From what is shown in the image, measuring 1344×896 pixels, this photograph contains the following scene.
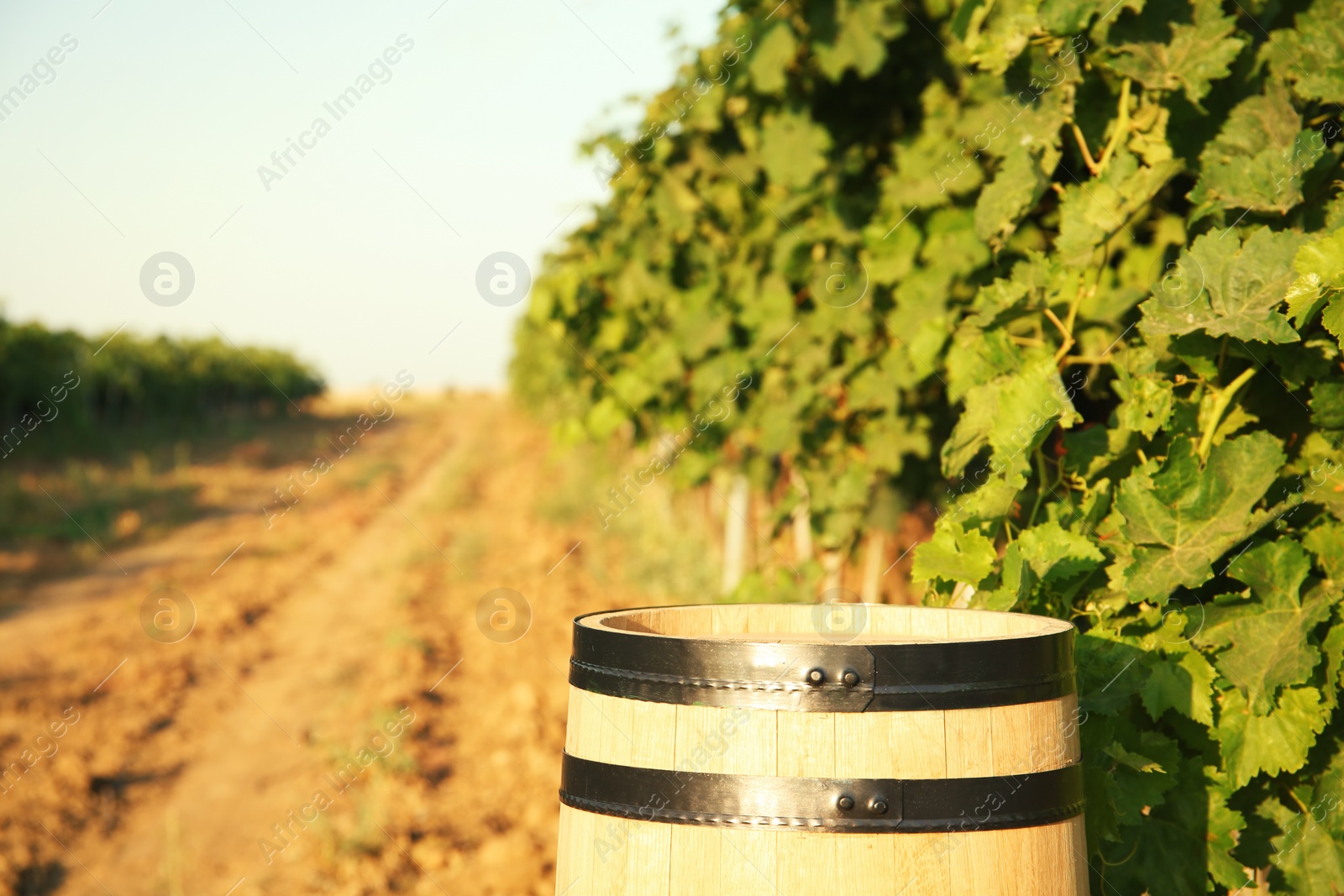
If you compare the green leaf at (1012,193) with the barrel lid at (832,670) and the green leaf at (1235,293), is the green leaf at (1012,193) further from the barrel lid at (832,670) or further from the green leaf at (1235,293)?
the barrel lid at (832,670)

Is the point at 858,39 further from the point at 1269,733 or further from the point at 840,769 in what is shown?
the point at 840,769

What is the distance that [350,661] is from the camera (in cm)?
794

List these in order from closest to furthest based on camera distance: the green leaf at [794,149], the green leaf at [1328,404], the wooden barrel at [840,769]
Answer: the wooden barrel at [840,769]
the green leaf at [1328,404]
the green leaf at [794,149]

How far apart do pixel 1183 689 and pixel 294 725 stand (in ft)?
20.2

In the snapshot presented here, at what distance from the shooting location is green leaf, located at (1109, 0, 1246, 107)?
1805mm

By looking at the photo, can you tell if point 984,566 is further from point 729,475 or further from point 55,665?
point 55,665

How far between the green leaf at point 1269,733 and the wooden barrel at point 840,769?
445 millimetres

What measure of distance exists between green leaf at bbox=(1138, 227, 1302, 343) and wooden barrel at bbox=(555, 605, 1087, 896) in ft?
1.83

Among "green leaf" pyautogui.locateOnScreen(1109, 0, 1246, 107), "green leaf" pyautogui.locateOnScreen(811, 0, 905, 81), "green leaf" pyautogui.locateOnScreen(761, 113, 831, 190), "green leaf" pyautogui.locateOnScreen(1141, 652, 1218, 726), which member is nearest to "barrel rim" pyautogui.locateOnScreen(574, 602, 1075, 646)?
"green leaf" pyautogui.locateOnScreen(1141, 652, 1218, 726)

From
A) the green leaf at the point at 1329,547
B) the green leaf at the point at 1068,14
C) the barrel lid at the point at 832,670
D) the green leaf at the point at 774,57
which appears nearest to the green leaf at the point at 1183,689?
the green leaf at the point at 1329,547

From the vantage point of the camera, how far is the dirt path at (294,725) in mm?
4562

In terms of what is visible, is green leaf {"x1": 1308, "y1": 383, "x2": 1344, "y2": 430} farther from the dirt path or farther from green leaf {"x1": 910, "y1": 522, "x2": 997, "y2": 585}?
the dirt path

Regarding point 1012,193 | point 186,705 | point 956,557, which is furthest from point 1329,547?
point 186,705

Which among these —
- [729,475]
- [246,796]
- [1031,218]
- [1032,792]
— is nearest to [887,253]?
[1031,218]
